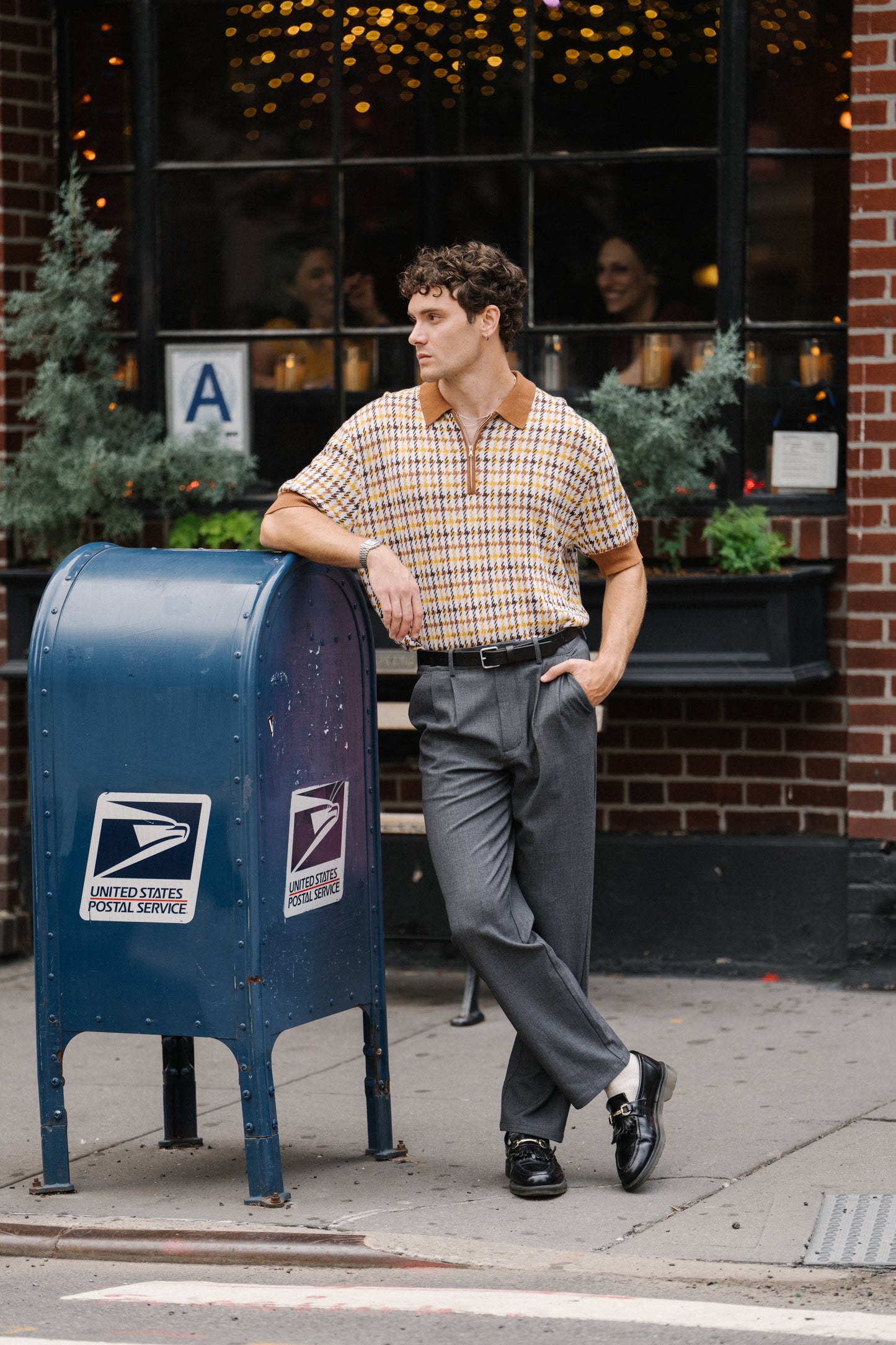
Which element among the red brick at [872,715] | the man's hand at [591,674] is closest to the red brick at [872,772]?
the red brick at [872,715]

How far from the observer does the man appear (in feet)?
15.5

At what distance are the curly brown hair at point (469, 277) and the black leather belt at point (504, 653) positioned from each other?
0.78 metres

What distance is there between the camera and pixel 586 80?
7.20m

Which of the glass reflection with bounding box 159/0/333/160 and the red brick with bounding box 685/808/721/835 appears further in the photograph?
the glass reflection with bounding box 159/0/333/160

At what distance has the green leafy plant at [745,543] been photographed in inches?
271

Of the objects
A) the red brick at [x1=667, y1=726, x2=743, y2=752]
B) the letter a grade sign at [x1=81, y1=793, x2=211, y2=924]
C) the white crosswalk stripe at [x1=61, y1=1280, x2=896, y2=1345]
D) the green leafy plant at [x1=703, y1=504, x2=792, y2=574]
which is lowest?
the white crosswalk stripe at [x1=61, y1=1280, x2=896, y2=1345]

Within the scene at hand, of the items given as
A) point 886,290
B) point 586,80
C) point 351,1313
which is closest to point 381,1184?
point 351,1313

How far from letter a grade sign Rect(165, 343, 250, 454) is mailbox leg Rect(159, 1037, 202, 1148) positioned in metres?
2.95

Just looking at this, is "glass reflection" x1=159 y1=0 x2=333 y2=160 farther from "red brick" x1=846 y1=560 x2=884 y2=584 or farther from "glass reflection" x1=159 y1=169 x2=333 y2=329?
"red brick" x1=846 y1=560 x2=884 y2=584

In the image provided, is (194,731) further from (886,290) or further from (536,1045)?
(886,290)

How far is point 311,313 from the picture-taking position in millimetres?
7516

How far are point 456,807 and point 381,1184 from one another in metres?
0.95

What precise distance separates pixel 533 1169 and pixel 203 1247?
809mm

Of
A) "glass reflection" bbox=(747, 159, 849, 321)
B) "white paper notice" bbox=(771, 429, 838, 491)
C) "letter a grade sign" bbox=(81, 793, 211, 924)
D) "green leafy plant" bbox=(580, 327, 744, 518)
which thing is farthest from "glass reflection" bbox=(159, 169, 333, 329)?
"letter a grade sign" bbox=(81, 793, 211, 924)
